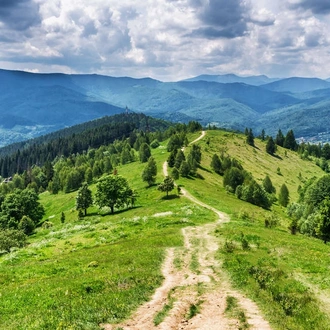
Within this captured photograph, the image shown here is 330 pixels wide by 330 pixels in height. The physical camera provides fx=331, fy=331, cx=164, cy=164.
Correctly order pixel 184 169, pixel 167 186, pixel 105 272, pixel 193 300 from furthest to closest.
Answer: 1. pixel 184 169
2. pixel 167 186
3. pixel 105 272
4. pixel 193 300

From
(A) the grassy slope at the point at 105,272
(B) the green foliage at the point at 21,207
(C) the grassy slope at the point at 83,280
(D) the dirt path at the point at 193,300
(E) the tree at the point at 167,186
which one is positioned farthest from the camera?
(B) the green foliage at the point at 21,207

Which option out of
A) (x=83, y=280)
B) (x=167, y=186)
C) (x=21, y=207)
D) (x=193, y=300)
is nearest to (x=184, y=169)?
(x=167, y=186)

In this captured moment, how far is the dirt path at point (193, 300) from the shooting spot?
15.9m

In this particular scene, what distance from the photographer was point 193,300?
63.7 ft

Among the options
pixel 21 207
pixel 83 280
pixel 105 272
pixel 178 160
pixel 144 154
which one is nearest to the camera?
pixel 83 280

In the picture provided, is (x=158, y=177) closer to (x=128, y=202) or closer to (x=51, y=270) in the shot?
(x=128, y=202)

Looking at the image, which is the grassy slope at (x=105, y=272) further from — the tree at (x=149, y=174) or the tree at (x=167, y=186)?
the tree at (x=149, y=174)

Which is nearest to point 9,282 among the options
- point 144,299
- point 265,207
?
point 144,299

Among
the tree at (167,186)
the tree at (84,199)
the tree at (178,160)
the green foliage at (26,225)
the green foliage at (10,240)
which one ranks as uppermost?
the tree at (178,160)

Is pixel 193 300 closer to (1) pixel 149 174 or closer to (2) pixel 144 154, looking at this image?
(1) pixel 149 174

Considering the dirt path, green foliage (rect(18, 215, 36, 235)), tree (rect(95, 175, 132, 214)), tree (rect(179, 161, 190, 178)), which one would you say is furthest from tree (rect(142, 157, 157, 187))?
the dirt path

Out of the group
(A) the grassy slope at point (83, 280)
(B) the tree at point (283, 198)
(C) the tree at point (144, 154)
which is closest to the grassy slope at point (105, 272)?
(A) the grassy slope at point (83, 280)

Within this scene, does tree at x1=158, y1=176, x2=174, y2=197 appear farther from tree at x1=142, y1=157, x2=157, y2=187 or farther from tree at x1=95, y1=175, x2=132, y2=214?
tree at x1=142, y1=157, x2=157, y2=187

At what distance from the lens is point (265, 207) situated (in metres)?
102
